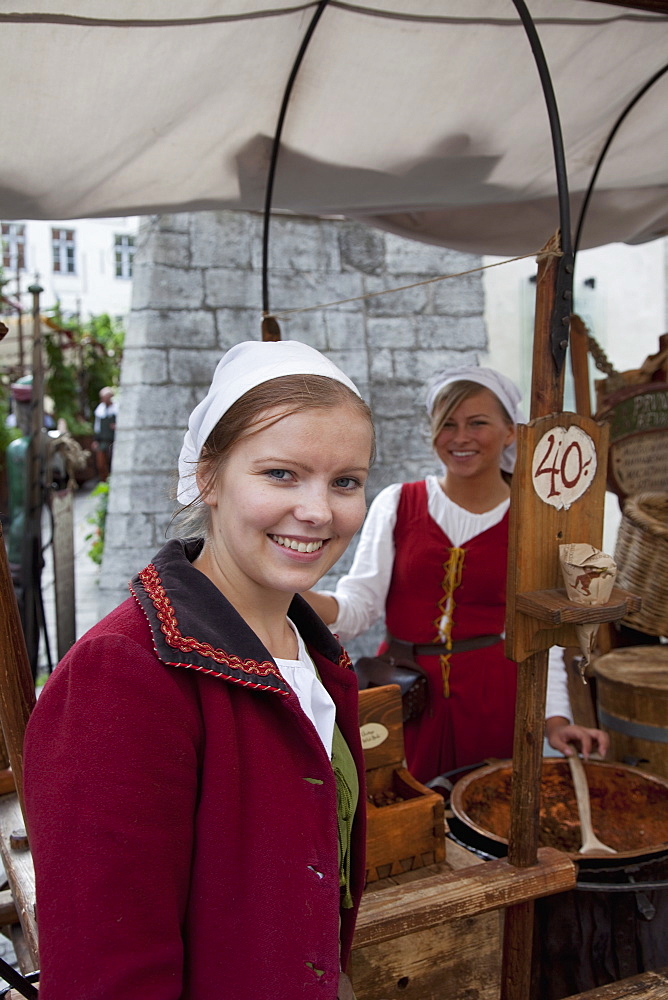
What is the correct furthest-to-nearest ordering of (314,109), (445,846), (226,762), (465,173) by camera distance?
(465,173), (314,109), (445,846), (226,762)

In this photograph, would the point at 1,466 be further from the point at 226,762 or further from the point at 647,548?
the point at 226,762

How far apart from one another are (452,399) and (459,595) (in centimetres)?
64

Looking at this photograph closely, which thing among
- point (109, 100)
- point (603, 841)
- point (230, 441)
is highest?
point (109, 100)

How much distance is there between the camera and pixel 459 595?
273cm

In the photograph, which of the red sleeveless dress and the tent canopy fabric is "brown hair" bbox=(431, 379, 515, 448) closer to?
the red sleeveless dress

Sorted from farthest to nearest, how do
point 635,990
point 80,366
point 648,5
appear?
point 80,366 < point 648,5 < point 635,990

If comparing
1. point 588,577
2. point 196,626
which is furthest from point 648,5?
point 196,626

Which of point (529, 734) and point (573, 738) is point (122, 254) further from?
point (529, 734)

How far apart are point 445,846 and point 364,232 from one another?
4.09 m

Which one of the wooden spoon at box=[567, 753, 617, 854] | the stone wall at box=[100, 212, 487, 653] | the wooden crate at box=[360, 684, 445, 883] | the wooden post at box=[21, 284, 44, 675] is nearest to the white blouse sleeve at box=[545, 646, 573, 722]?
the wooden spoon at box=[567, 753, 617, 854]

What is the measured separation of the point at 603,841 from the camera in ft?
7.20

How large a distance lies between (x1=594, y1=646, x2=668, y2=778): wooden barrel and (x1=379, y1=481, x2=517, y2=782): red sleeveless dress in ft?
0.99

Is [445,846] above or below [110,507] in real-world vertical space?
below

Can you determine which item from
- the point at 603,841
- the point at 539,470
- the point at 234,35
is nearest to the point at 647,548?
the point at 603,841
